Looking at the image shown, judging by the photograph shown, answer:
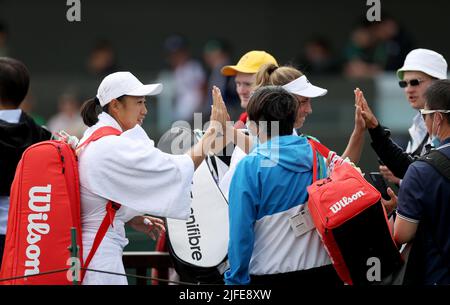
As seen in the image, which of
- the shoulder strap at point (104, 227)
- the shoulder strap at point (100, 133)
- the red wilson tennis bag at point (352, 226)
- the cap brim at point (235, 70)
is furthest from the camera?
the cap brim at point (235, 70)

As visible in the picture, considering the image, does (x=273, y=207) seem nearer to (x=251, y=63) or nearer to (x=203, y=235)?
(x=203, y=235)

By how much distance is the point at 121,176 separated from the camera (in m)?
4.62

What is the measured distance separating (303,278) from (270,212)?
36 centimetres

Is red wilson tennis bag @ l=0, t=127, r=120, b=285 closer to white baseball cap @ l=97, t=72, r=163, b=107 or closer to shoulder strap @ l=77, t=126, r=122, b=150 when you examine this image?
shoulder strap @ l=77, t=126, r=122, b=150

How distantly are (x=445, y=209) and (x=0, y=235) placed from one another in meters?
2.47

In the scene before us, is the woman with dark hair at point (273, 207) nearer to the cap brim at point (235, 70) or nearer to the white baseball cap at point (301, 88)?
the white baseball cap at point (301, 88)

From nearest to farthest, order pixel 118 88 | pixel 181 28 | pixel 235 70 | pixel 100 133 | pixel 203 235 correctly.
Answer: pixel 100 133
pixel 118 88
pixel 203 235
pixel 235 70
pixel 181 28

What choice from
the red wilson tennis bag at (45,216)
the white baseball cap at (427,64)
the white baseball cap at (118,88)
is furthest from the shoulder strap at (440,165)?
the red wilson tennis bag at (45,216)

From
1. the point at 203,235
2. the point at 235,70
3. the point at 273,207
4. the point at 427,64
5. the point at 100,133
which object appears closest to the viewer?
the point at 273,207

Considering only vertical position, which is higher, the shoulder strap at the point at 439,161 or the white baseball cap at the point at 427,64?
the white baseball cap at the point at 427,64

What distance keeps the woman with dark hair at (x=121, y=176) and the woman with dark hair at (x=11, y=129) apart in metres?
0.61

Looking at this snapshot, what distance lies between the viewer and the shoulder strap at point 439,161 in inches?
178

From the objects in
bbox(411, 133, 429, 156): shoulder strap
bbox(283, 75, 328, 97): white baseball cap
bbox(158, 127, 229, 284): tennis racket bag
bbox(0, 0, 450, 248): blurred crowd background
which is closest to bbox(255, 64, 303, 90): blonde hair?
bbox(283, 75, 328, 97): white baseball cap

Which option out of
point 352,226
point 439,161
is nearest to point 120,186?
point 352,226
